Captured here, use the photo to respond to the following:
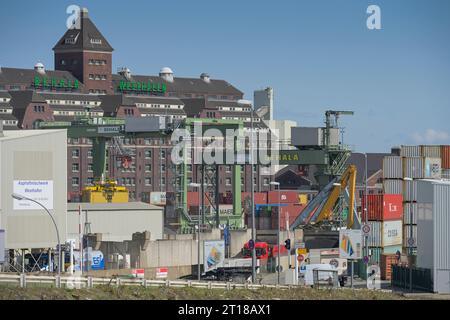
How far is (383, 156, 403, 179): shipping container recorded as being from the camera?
99.3 meters

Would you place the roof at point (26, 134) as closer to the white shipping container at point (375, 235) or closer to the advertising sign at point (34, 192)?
the advertising sign at point (34, 192)

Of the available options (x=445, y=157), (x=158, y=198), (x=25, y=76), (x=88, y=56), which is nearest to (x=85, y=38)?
(x=88, y=56)

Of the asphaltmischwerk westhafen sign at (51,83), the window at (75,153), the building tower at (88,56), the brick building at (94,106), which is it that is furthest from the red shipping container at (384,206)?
the building tower at (88,56)

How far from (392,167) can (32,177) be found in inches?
1513

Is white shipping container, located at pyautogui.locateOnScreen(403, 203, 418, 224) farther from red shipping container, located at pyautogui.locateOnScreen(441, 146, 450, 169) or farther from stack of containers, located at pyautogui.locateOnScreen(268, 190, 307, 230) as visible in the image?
stack of containers, located at pyautogui.locateOnScreen(268, 190, 307, 230)

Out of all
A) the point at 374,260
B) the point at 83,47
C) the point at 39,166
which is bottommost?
the point at 374,260

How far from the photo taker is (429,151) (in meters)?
104

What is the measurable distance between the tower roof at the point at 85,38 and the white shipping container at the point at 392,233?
103468mm

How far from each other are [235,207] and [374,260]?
25660mm

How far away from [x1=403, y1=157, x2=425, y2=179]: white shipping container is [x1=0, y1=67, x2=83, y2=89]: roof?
328 feet
